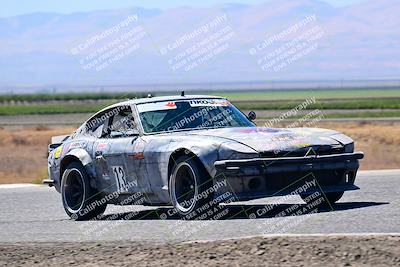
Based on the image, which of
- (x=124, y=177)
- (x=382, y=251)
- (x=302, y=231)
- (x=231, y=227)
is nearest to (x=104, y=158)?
(x=124, y=177)

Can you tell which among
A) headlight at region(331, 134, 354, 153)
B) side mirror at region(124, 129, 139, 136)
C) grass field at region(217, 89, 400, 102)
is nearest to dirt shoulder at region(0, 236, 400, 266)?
headlight at region(331, 134, 354, 153)

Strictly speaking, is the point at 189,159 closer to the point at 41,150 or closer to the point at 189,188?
the point at 189,188

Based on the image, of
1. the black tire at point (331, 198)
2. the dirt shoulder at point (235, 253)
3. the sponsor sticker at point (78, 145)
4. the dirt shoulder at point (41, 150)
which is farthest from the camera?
the dirt shoulder at point (41, 150)

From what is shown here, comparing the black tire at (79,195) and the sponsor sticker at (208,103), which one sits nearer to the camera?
the sponsor sticker at (208,103)

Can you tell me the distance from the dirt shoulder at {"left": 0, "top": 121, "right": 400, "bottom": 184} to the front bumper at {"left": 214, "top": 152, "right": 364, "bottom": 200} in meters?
11.0

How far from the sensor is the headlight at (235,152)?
35.7 feet

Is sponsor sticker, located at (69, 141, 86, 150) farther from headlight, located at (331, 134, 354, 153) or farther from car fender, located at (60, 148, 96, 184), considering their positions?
headlight, located at (331, 134, 354, 153)

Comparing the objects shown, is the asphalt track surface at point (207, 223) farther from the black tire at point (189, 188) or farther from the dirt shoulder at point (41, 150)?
the dirt shoulder at point (41, 150)

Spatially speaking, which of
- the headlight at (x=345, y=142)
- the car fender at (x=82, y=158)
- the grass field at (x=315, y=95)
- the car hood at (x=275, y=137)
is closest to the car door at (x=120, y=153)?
the car fender at (x=82, y=158)

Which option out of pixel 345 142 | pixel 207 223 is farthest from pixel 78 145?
pixel 345 142

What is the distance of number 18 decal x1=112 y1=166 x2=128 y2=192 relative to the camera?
12.2m

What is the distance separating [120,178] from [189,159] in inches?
55.4

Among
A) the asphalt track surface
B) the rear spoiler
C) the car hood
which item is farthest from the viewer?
the rear spoiler

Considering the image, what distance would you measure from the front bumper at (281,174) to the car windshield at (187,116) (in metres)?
1.51
